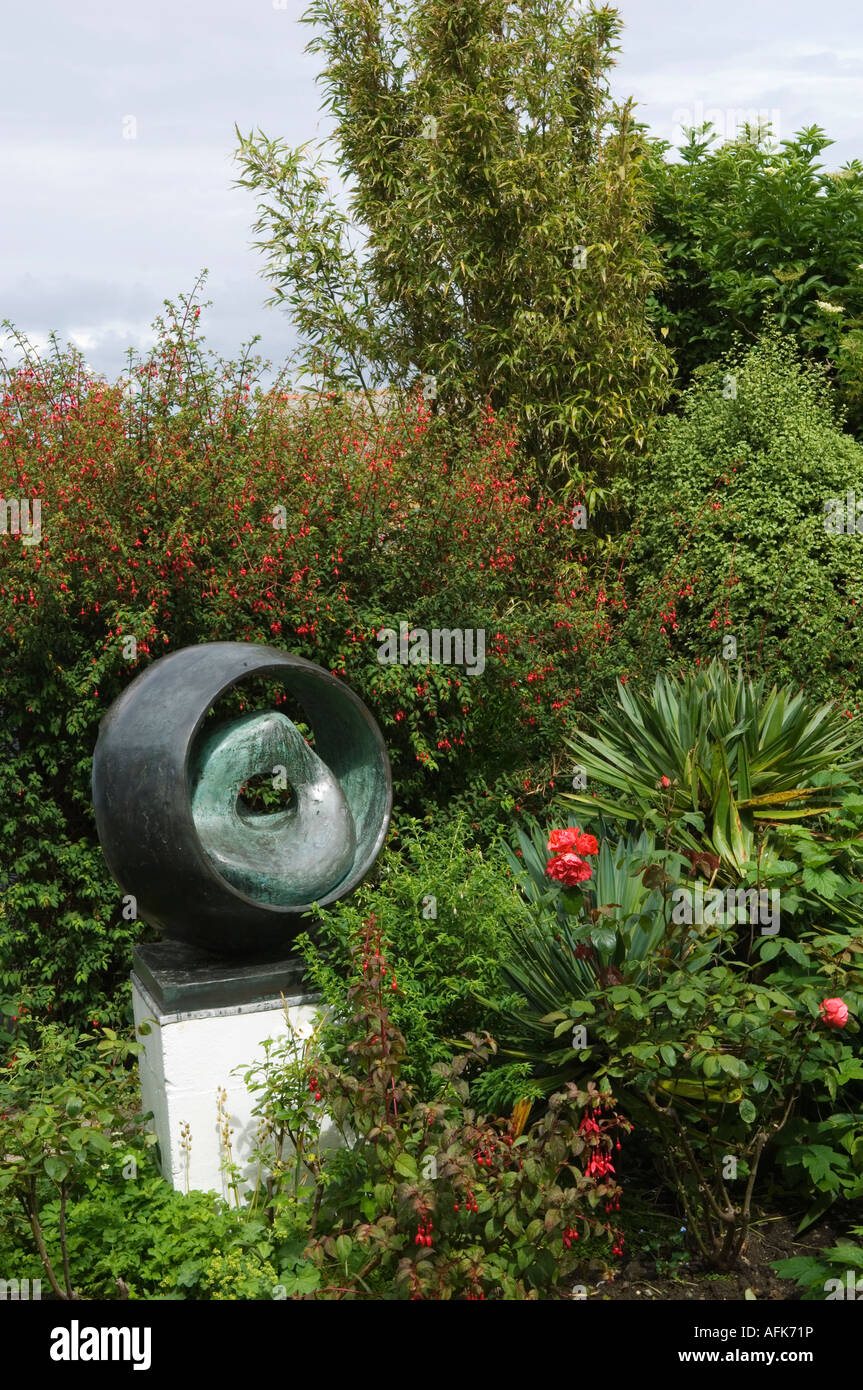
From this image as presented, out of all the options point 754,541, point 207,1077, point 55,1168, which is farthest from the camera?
point 754,541

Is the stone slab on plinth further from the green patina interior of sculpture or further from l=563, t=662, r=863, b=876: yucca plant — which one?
l=563, t=662, r=863, b=876: yucca plant

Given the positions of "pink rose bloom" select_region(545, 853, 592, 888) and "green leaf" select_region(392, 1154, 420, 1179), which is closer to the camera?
"green leaf" select_region(392, 1154, 420, 1179)

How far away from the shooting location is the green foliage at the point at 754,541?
729cm

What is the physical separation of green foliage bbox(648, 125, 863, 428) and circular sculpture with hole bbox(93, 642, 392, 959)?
6.76 meters

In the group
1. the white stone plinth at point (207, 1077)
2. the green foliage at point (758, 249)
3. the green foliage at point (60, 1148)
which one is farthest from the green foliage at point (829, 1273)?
the green foliage at point (758, 249)

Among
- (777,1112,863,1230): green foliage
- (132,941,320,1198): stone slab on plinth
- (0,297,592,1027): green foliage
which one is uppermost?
(0,297,592,1027): green foliage

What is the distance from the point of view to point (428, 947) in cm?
409

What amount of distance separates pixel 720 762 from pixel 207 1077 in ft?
7.57

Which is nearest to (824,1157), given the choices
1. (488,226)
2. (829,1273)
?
(829,1273)

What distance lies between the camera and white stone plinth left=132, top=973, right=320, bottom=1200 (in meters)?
3.88

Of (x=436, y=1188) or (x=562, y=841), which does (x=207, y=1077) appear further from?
(x=562, y=841)

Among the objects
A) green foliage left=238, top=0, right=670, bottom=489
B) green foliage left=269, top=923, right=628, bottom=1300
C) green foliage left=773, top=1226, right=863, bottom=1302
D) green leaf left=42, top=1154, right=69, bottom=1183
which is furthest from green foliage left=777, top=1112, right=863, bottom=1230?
green foliage left=238, top=0, right=670, bottom=489

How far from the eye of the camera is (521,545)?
A: 288 inches
